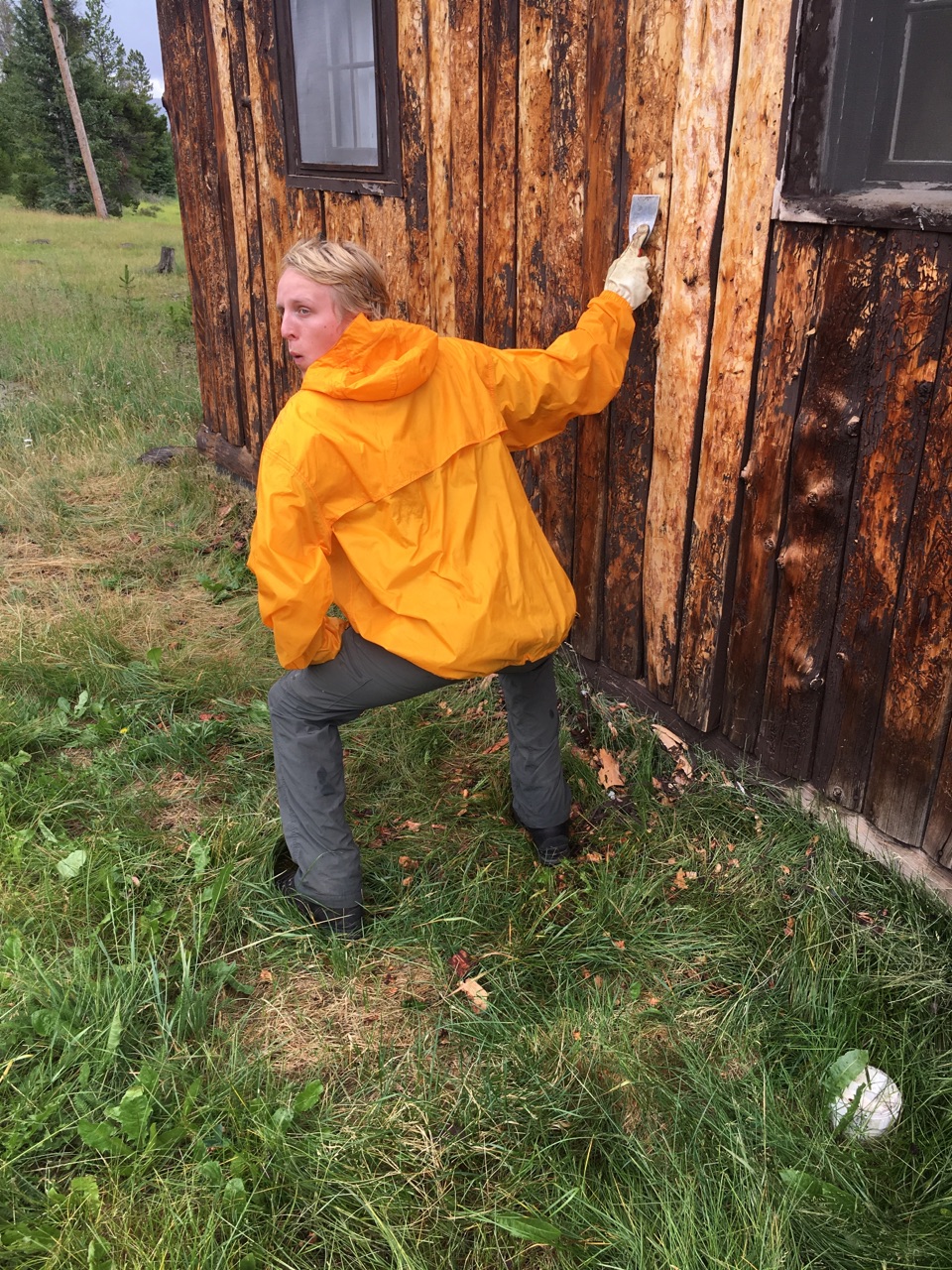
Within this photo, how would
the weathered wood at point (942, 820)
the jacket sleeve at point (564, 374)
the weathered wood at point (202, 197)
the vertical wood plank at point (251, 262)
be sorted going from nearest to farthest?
the weathered wood at point (942, 820)
the jacket sleeve at point (564, 374)
the vertical wood plank at point (251, 262)
the weathered wood at point (202, 197)

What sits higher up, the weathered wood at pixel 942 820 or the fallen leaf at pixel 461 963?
the weathered wood at pixel 942 820

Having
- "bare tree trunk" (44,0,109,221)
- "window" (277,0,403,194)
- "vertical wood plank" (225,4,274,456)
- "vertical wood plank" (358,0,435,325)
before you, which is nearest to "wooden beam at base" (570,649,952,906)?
"vertical wood plank" (358,0,435,325)

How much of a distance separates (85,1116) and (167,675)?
2.34 metres

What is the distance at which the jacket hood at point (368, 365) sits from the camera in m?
2.54

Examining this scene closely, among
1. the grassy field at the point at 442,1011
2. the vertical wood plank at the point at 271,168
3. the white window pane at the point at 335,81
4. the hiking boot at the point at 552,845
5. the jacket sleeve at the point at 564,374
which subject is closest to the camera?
the grassy field at the point at 442,1011

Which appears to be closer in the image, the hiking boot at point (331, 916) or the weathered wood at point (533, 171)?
the hiking boot at point (331, 916)

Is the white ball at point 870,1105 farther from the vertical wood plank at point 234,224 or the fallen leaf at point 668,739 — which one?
the vertical wood plank at point 234,224

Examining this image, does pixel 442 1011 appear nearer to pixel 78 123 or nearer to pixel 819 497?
pixel 819 497

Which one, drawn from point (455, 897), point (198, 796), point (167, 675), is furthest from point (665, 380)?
point (167, 675)

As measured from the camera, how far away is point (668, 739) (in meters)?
3.57

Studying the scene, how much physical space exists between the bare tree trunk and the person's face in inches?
1197

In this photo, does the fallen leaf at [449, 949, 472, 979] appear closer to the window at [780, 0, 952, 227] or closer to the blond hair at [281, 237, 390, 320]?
the blond hair at [281, 237, 390, 320]

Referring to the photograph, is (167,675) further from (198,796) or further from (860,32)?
(860,32)

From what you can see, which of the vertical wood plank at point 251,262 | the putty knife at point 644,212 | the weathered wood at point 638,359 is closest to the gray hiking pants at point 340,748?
the weathered wood at point 638,359
